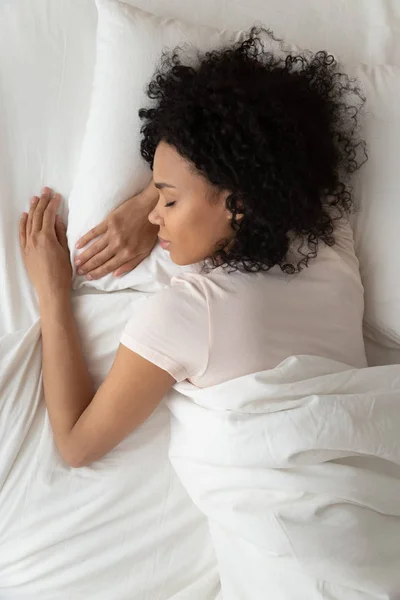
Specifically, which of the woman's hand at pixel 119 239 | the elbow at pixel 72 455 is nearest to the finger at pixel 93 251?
the woman's hand at pixel 119 239

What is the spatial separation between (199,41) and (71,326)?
1.93ft

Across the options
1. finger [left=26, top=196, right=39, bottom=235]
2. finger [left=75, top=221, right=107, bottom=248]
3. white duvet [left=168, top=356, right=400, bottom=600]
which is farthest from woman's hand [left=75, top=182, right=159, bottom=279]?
white duvet [left=168, top=356, right=400, bottom=600]

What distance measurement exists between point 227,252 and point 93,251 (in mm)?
256

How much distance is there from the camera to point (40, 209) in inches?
41.9

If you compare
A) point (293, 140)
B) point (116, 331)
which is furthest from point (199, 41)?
point (116, 331)

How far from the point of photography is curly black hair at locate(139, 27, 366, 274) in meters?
0.85

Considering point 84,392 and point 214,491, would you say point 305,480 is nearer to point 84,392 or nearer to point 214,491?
point 214,491

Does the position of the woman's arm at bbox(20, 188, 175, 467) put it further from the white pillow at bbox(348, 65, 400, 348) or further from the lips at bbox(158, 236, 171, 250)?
the white pillow at bbox(348, 65, 400, 348)

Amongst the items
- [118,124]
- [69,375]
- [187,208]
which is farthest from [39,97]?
[69,375]

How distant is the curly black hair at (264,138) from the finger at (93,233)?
15cm

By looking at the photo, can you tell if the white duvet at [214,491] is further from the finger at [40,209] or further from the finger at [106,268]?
the finger at [40,209]

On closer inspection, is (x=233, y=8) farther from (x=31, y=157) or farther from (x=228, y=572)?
(x=228, y=572)

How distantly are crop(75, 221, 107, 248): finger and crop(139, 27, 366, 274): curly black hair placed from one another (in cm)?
15

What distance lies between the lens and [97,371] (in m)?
1.01
